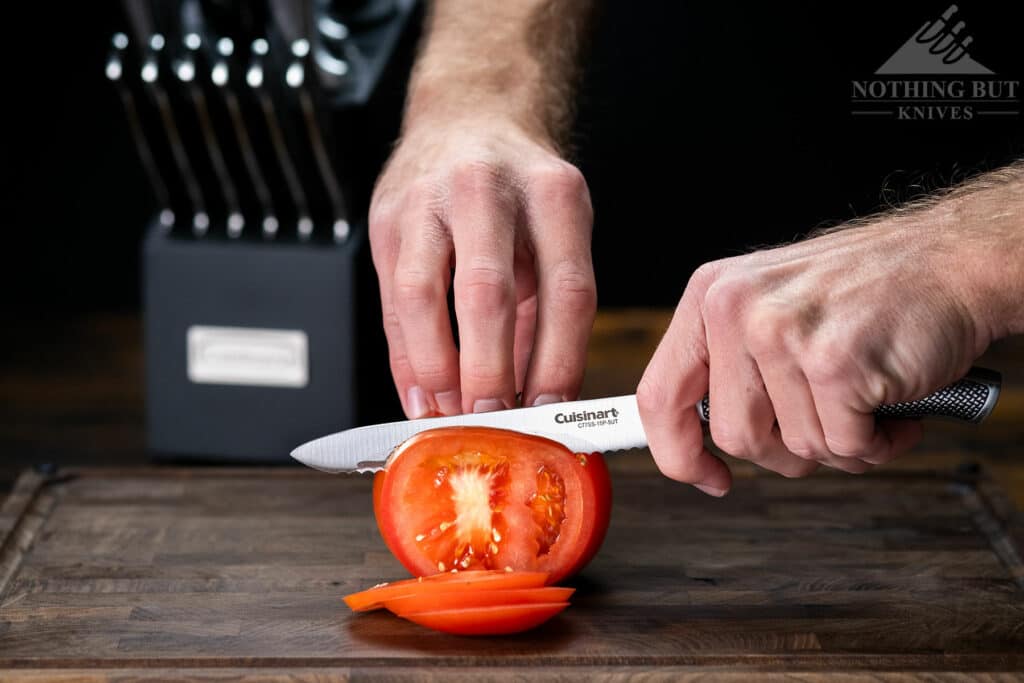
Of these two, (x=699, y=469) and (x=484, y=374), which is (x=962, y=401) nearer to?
(x=699, y=469)

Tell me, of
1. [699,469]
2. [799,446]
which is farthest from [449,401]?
[799,446]

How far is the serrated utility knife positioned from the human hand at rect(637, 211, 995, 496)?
0.17 feet

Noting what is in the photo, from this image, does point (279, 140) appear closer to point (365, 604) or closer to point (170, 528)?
point (170, 528)

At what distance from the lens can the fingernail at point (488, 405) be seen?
4.10 ft

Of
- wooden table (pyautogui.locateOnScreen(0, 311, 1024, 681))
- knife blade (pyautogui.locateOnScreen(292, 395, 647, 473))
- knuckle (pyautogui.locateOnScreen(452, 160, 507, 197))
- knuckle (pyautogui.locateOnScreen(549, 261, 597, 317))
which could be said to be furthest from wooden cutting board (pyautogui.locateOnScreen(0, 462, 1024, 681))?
knuckle (pyautogui.locateOnScreen(452, 160, 507, 197))

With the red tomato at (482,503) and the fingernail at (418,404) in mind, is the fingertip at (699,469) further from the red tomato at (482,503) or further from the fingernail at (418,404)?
the fingernail at (418,404)

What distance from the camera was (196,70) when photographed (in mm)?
1704

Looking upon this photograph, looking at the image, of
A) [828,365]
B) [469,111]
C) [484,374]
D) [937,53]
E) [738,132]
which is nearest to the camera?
[828,365]

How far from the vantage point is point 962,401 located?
1.13 metres

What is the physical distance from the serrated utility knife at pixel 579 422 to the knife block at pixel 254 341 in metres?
0.46

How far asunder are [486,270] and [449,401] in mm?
148

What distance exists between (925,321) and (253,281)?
39.1 inches

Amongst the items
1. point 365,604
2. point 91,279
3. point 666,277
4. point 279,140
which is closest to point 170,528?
point 365,604

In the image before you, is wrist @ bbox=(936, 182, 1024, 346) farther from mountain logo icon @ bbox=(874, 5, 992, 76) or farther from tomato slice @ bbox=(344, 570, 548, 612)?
mountain logo icon @ bbox=(874, 5, 992, 76)
